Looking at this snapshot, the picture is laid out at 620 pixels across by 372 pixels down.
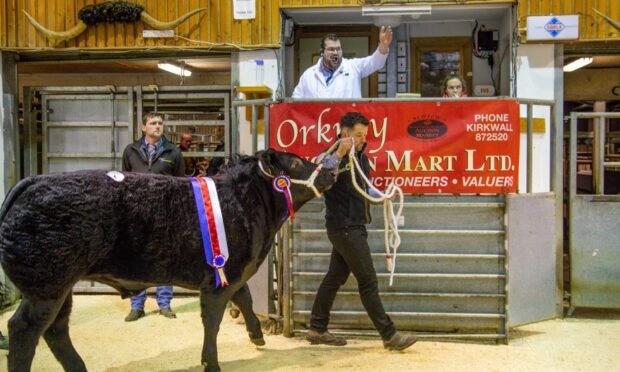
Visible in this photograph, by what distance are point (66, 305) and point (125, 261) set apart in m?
0.58

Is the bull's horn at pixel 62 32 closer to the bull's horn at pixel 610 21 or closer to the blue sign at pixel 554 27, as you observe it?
the blue sign at pixel 554 27

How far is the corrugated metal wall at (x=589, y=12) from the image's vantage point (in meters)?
7.30

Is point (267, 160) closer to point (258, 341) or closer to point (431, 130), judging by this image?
point (258, 341)

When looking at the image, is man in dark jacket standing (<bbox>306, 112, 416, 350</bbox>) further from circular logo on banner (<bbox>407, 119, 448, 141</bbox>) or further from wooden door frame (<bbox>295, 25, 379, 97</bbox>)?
wooden door frame (<bbox>295, 25, 379, 97</bbox>)

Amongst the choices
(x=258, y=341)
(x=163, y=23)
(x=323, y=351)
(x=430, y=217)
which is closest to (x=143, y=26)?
(x=163, y=23)

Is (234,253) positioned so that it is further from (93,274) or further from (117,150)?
(117,150)

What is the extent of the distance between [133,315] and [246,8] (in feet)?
11.8

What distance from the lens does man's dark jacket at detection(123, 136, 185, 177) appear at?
22.7 ft

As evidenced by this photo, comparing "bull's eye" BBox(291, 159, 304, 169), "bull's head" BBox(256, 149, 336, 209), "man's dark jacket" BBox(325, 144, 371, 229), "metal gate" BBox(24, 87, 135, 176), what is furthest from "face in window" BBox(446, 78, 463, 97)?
"metal gate" BBox(24, 87, 135, 176)

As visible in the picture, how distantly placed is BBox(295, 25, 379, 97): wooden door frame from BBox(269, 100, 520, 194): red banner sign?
2958 millimetres

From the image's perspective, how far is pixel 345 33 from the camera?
9.23m

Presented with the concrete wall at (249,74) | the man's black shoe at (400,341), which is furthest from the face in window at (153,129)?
the man's black shoe at (400,341)

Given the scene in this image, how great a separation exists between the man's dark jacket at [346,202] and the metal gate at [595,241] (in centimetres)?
256

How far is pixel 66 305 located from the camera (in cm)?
483
